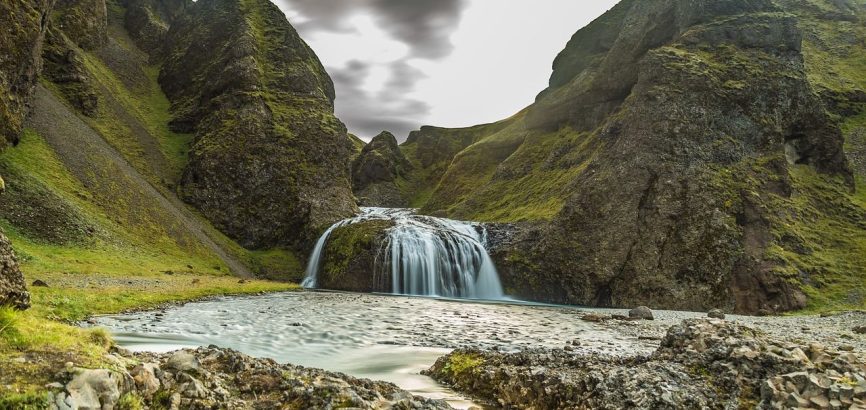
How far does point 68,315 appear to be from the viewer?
20.6 meters

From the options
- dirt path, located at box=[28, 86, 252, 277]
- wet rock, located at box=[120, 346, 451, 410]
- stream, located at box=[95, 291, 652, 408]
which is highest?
dirt path, located at box=[28, 86, 252, 277]

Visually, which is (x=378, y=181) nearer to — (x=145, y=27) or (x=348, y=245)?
(x=145, y=27)

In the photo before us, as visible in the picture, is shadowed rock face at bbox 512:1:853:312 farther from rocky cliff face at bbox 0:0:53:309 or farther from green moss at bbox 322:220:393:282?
rocky cliff face at bbox 0:0:53:309

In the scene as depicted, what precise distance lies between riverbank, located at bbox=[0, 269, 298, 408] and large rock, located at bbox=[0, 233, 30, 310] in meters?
0.67

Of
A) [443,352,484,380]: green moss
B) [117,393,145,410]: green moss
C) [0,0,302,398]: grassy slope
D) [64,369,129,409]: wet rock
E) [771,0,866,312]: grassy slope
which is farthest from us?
[771,0,866,312]: grassy slope

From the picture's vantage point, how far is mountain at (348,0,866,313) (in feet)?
165

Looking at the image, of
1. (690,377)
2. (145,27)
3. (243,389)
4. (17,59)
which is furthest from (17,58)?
(145,27)

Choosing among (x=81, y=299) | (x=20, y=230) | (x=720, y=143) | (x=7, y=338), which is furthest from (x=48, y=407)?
(x=720, y=143)

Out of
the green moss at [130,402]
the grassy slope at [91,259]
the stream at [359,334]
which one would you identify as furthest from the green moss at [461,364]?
the grassy slope at [91,259]

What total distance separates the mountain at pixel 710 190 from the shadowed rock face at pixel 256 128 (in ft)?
121

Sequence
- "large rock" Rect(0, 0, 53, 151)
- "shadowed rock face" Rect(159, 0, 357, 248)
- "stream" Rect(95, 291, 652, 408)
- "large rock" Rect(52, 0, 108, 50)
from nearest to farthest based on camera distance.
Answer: "stream" Rect(95, 291, 652, 408), "large rock" Rect(0, 0, 53, 151), "shadowed rock face" Rect(159, 0, 357, 248), "large rock" Rect(52, 0, 108, 50)

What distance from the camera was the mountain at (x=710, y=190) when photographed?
5016 cm

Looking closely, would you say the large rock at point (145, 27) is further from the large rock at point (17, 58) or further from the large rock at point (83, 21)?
the large rock at point (17, 58)

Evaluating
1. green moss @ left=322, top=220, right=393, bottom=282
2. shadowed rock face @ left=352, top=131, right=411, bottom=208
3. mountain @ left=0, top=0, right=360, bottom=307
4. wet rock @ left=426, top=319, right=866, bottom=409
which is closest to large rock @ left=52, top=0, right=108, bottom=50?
mountain @ left=0, top=0, right=360, bottom=307
